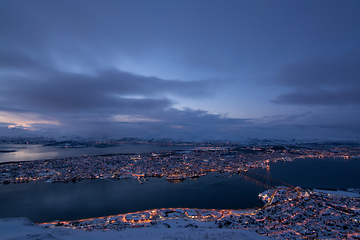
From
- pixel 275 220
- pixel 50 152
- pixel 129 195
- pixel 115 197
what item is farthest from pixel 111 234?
pixel 50 152

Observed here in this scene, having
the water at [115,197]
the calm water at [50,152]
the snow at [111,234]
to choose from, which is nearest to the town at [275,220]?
Result: the snow at [111,234]

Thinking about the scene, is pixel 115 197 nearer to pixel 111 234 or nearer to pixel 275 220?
pixel 111 234

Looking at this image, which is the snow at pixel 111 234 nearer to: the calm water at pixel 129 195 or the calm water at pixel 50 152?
the calm water at pixel 129 195

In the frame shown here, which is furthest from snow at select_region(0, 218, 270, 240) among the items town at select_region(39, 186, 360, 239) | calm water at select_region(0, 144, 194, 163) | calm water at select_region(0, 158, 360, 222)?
calm water at select_region(0, 144, 194, 163)

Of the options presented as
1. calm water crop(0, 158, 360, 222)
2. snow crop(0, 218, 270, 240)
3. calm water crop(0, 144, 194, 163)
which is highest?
snow crop(0, 218, 270, 240)

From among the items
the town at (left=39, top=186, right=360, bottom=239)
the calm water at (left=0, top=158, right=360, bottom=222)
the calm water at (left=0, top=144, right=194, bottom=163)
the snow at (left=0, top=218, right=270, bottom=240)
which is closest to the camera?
the snow at (left=0, top=218, right=270, bottom=240)

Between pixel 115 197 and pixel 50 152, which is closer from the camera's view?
pixel 115 197

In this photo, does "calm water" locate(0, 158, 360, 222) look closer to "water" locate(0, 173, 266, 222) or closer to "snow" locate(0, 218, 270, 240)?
"water" locate(0, 173, 266, 222)

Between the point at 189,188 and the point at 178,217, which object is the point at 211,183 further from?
the point at 178,217

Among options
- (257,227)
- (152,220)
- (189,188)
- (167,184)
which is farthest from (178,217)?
(167,184)
